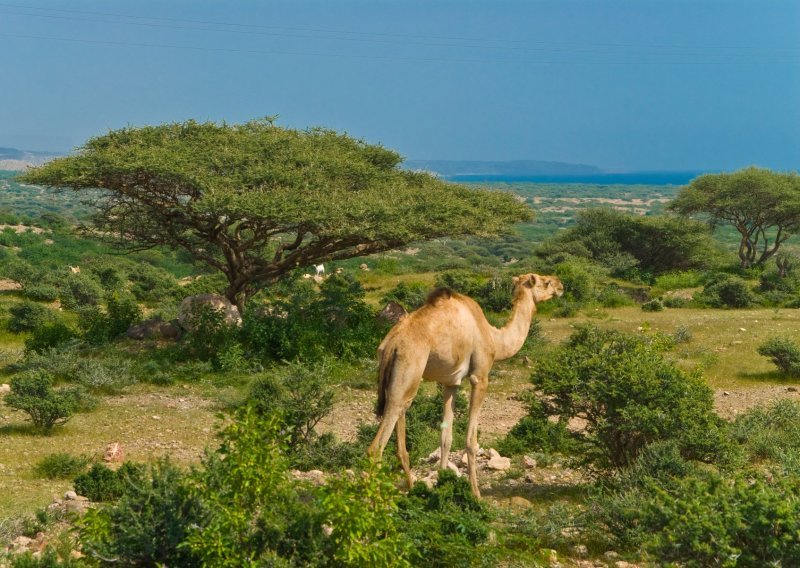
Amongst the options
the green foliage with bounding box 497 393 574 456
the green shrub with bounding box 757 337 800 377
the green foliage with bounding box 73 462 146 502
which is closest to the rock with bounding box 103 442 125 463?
the green foliage with bounding box 73 462 146 502

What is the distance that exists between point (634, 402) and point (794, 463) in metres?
1.78

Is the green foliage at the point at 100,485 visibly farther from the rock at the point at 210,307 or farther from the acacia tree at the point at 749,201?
the acacia tree at the point at 749,201

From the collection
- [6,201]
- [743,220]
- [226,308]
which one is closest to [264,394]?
[226,308]

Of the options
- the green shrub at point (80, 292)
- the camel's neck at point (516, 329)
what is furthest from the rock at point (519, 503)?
the green shrub at point (80, 292)

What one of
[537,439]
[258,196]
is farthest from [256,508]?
[258,196]

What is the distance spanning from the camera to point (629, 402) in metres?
8.60

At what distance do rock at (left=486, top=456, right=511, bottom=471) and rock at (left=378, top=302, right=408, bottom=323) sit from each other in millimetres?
8606

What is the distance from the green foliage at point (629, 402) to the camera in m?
8.40

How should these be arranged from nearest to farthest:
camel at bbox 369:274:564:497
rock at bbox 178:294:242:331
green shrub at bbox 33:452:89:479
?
camel at bbox 369:274:564:497 < green shrub at bbox 33:452:89:479 < rock at bbox 178:294:242:331

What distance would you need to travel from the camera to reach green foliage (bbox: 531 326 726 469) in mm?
8398

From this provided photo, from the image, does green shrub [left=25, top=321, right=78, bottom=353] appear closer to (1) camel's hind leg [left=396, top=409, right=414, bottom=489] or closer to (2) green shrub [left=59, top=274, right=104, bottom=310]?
(2) green shrub [left=59, top=274, right=104, bottom=310]

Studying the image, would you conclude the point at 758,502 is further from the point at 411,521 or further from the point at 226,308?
the point at 226,308

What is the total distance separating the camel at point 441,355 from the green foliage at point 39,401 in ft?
19.3

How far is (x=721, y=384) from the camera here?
15820 millimetres
